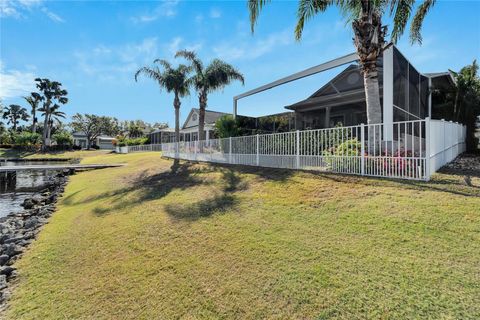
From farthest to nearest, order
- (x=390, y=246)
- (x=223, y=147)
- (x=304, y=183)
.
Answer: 1. (x=223, y=147)
2. (x=304, y=183)
3. (x=390, y=246)

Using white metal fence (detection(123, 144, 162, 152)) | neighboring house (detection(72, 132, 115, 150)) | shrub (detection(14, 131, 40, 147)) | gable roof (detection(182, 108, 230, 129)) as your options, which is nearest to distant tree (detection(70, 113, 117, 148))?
neighboring house (detection(72, 132, 115, 150))

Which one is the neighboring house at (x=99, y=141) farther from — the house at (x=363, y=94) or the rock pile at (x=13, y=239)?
the rock pile at (x=13, y=239)

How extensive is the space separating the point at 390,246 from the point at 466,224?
→ 56.7 inches

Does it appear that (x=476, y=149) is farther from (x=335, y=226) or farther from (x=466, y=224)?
(x=335, y=226)

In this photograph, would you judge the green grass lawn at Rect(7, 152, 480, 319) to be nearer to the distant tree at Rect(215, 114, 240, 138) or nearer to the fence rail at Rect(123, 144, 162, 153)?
the distant tree at Rect(215, 114, 240, 138)

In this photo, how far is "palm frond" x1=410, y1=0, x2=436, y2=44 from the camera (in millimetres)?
8766

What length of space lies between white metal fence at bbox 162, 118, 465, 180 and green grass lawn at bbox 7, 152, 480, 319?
1.84 feet

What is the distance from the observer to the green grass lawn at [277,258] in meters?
2.86

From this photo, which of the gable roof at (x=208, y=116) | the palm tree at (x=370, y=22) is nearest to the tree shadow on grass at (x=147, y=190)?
the palm tree at (x=370, y=22)

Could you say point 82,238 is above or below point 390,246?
below

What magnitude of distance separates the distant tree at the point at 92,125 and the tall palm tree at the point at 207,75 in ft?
147

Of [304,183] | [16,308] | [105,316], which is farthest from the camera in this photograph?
[304,183]

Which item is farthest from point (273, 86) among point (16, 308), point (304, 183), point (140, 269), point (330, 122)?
point (16, 308)

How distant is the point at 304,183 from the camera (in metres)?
7.07
